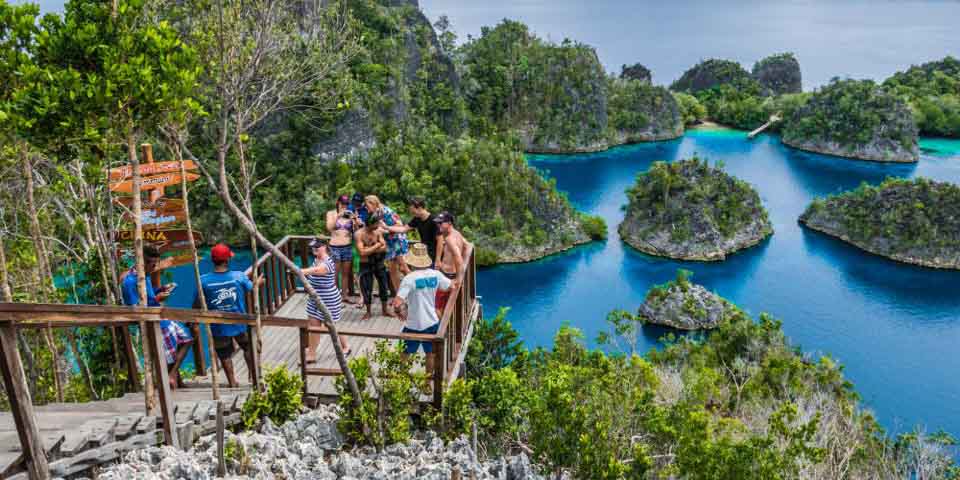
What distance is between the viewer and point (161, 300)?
6371 millimetres

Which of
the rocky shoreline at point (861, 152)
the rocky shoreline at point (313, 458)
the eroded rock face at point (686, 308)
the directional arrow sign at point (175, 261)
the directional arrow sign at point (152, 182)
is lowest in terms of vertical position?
the eroded rock face at point (686, 308)

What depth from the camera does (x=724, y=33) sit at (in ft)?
402

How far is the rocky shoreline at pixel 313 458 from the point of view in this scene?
5246 mm

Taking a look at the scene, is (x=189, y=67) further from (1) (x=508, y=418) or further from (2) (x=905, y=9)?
(2) (x=905, y=9)

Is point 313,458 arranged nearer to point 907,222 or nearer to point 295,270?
point 295,270

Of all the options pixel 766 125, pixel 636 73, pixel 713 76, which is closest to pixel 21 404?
pixel 766 125

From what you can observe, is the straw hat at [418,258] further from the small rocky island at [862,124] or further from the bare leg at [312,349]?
the small rocky island at [862,124]

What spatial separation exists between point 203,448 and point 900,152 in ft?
177

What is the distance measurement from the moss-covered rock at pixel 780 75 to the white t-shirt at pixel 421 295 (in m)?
71.5

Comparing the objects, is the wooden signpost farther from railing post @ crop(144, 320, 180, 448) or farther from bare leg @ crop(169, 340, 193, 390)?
railing post @ crop(144, 320, 180, 448)

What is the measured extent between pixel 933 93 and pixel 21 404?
233 ft

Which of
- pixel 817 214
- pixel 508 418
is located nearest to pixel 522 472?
pixel 508 418

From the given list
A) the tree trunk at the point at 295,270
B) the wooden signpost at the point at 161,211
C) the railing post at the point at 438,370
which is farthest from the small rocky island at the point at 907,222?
the wooden signpost at the point at 161,211

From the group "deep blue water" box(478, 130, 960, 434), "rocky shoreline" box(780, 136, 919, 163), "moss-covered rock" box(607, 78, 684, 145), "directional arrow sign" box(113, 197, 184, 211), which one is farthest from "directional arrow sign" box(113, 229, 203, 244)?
"rocky shoreline" box(780, 136, 919, 163)
